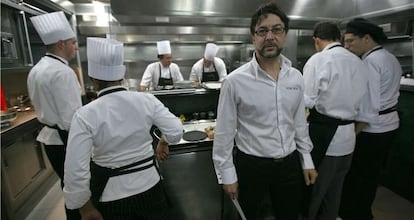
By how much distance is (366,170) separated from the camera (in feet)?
6.40

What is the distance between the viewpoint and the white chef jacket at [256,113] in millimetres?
1184

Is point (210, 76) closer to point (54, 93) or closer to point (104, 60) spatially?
point (54, 93)

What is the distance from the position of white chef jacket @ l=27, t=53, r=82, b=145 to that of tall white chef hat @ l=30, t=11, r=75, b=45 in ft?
0.52

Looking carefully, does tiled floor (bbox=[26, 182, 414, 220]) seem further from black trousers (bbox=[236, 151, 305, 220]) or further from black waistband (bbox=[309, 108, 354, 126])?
black trousers (bbox=[236, 151, 305, 220])

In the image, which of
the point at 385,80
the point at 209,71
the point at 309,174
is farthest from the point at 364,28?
the point at 209,71

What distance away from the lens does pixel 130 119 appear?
1.11 meters

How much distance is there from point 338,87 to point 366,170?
90 cm

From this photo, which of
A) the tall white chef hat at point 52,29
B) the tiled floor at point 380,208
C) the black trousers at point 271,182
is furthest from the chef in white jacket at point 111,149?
the tiled floor at point 380,208

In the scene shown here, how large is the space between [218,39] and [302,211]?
118 inches

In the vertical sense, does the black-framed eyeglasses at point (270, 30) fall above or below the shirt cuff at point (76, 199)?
above

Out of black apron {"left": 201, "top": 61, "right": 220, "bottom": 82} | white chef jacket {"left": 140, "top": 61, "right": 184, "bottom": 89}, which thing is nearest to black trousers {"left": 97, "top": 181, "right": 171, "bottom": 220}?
white chef jacket {"left": 140, "top": 61, "right": 184, "bottom": 89}

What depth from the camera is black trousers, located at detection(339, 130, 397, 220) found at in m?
1.90

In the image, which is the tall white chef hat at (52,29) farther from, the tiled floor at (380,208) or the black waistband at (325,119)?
the black waistband at (325,119)

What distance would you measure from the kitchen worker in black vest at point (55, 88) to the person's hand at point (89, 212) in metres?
0.78
